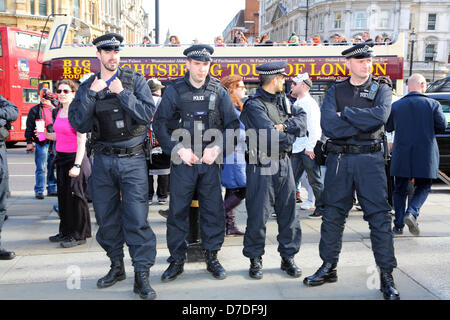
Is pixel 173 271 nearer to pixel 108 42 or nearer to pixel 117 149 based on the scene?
pixel 117 149

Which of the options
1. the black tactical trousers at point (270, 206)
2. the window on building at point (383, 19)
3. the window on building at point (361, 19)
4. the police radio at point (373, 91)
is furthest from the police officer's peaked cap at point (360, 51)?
the window on building at point (383, 19)

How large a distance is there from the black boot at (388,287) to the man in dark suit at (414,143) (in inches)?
71.9

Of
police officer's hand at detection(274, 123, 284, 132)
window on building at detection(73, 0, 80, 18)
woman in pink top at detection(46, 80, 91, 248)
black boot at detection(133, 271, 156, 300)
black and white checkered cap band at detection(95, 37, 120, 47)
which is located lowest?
black boot at detection(133, 271, 156, 300)

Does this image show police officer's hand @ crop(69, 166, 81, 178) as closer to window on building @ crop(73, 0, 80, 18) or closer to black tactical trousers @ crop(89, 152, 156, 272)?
black tactical trousers @ crop(89, 152, 156, 272)

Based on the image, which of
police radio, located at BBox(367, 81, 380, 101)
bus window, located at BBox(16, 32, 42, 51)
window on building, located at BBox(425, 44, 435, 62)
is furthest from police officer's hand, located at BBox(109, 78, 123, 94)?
window on building, located at BBox(425, 44, 435, 62)

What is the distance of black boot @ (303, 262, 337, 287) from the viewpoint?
11.9ft

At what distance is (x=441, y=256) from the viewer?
174 inches

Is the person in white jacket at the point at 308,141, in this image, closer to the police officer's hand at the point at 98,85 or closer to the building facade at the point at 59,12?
the police officer's hand at the point at 98,85

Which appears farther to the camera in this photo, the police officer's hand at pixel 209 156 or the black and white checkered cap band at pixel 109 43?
the police officer's hand at pixel 209 156

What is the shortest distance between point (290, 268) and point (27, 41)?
54.9ft

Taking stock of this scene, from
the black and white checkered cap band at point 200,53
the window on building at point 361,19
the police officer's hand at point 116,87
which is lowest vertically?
the police officer's hand at point 116,87

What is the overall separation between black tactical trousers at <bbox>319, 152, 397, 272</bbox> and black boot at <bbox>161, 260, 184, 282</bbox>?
1294 mm

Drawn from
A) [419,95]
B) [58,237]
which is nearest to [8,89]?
[58,237]

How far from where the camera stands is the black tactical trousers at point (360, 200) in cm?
Result: 350
